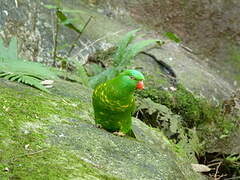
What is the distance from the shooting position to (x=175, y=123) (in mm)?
4785

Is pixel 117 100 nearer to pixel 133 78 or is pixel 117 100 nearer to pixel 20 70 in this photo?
pixel 133 78

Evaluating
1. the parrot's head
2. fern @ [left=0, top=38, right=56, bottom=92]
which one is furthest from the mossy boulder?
the parrot's head

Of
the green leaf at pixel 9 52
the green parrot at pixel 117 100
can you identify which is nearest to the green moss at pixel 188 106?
the green leaf at pixel 9 52

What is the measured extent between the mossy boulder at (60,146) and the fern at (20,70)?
6 cm

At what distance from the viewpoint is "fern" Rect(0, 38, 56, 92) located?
10.4 feet

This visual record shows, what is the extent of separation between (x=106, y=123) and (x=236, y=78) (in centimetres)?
506

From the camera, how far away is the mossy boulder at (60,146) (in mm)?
1976

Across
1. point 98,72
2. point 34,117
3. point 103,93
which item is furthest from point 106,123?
point 98,72

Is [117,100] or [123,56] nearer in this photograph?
[117,100]

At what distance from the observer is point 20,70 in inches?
130

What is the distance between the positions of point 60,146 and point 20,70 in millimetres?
1238

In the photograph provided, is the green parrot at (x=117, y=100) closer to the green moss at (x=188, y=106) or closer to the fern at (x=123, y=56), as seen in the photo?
the fern at (x=123, y=56)

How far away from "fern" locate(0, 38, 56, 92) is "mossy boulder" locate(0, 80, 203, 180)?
63mm

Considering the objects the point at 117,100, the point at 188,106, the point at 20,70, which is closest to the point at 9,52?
the point at 20,70
